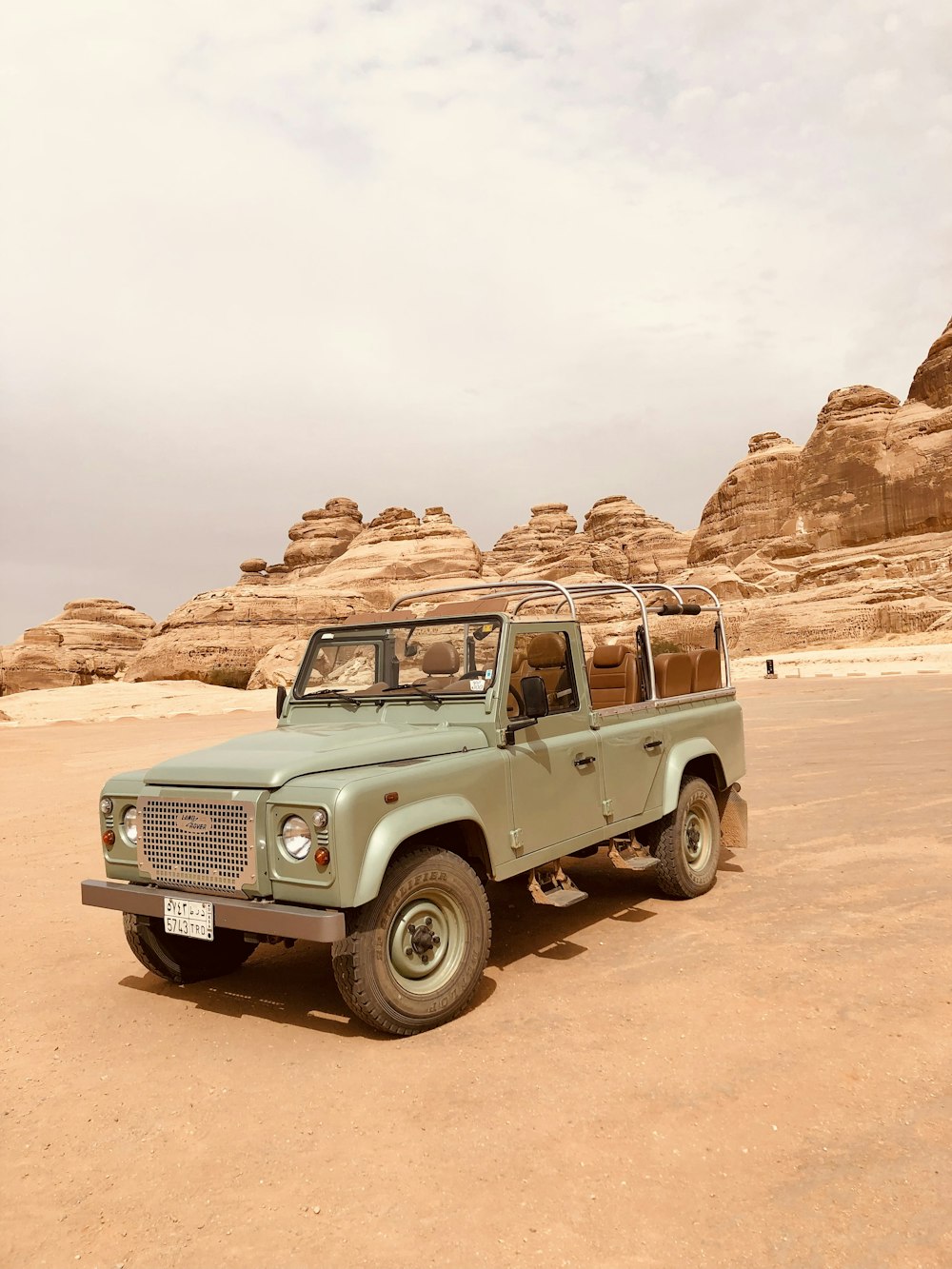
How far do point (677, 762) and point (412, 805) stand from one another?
9.33 ft

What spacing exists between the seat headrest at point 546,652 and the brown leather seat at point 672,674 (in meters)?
1.31

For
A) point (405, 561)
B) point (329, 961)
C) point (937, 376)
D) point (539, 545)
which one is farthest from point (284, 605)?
point (539, 545)

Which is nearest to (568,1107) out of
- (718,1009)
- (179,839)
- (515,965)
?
(718,1009)

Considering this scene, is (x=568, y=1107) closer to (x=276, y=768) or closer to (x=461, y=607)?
(x=276, y=768)

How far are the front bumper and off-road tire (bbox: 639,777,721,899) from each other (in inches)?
125

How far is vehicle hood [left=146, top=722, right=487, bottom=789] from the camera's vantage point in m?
4.50

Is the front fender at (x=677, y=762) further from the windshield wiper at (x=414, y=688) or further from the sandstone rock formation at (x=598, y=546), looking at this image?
the sandstone rock formation at (x=598, y=546)

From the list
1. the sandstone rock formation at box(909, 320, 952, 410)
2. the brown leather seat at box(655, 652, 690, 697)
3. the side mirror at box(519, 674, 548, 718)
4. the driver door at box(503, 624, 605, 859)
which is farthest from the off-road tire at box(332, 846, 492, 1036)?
the sandstone rock formation at box(909, 320, 952, 410)

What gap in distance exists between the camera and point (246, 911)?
427 cm

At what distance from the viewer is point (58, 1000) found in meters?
5.20

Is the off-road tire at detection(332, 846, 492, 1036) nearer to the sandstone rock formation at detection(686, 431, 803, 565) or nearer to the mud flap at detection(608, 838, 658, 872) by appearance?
the mud flap at detection(608, 838, 658, 872)

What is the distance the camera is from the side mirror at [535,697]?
522cm

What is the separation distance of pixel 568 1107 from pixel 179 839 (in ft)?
7.56

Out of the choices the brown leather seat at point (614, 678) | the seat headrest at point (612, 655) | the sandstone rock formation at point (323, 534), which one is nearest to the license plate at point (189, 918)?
the brown leather seat at point (614, 678)
